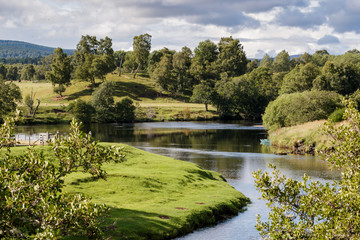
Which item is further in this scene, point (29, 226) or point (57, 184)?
point (57, 184)

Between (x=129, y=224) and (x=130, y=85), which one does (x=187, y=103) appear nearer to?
(x=130, y=85)

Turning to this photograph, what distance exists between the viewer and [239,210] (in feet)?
126

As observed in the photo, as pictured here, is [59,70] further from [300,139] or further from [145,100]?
[300,139]

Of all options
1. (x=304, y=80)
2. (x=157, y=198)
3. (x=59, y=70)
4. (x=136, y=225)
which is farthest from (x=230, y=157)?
(x=59, y=70)

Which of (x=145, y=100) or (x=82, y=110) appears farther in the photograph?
(x=145, y=100)

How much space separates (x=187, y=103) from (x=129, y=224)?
15944 cm

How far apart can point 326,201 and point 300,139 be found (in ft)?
228

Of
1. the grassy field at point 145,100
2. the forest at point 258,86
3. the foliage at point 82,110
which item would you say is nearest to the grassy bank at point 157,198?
the forest at point 258,86

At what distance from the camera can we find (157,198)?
3641cm

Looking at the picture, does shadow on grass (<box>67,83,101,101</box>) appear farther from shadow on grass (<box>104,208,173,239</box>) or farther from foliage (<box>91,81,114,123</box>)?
shadow on grass (<box>104,208,173,239</box>)

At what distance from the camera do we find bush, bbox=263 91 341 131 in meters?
98.1

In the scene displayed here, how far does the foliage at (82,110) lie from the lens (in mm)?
143812

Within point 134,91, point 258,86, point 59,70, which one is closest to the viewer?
point 59,70

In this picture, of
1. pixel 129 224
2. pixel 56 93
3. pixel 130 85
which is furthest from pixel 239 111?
pixel 129 224
